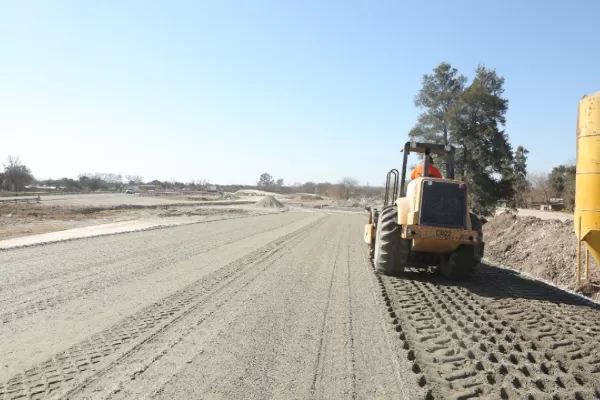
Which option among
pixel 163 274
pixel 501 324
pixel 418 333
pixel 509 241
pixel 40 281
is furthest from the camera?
pixel 509 241

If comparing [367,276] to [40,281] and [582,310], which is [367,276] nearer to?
[582,310]

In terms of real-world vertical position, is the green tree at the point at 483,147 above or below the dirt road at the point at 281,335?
above

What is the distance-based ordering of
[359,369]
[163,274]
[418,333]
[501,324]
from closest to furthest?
[359,369] < [418,333] < [501,324] < [163,274]

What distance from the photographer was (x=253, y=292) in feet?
26.2

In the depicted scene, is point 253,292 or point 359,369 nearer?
point 359,369

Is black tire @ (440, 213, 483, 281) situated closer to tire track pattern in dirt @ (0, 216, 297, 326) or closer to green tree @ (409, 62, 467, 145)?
tire track pattern in dirt @ (0, 216, 297, 326)

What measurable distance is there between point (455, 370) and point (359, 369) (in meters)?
0.98

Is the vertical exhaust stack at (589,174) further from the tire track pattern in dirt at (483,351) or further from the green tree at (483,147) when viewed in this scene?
the green tree at (483,147)

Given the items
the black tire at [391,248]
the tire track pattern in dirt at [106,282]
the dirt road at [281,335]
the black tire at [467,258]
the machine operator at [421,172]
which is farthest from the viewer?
the machine operator at [421,172]

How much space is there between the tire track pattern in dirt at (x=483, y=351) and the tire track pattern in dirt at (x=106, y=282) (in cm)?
496

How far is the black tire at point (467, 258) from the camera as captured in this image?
9555mm

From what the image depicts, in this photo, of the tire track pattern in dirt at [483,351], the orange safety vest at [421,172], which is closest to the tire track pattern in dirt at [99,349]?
the tire track pattern in dirt at [483,351]

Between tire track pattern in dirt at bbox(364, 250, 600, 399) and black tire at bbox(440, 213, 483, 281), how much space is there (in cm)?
160

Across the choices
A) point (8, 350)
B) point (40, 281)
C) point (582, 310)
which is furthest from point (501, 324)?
point (40, 281)
